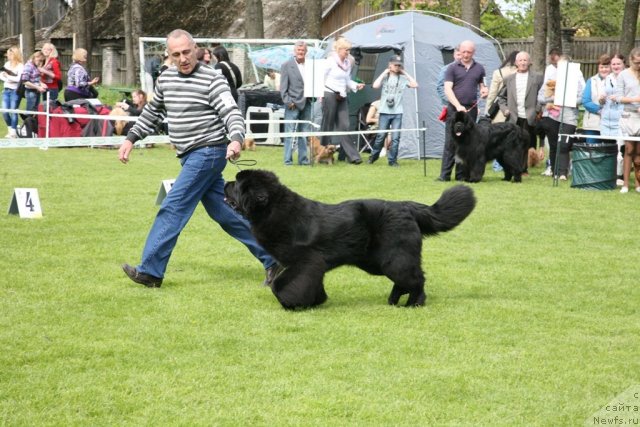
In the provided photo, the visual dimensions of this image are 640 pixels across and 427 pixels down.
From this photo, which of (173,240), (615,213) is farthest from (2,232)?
(615,213)

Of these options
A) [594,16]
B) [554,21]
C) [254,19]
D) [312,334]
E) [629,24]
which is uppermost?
[594,16]

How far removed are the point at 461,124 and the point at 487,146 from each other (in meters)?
0.72

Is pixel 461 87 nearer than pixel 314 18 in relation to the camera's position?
Yes

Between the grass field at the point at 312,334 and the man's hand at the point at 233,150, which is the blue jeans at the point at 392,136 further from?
the man's hand at the point at 233,150

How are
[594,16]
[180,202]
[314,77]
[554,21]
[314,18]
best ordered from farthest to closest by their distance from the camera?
[594,16]
[314,18]
[554,21]
[314,77]
[180,202]

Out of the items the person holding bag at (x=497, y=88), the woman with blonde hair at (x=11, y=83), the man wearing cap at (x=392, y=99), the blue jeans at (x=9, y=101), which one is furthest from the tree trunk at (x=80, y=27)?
the person holding bag at (x=497, y=88)

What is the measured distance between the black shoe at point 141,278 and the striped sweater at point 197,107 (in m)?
0.96

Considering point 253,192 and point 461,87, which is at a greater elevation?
point 461,87

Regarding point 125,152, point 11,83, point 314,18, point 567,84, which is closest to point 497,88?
point 567,84

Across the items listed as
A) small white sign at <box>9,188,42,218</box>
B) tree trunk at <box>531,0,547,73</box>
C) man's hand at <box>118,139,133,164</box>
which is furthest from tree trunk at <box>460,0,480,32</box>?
man's hand at <box>118,139,133,164</box>

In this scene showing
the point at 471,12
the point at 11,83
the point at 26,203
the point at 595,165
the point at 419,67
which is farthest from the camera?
the point at 471,12

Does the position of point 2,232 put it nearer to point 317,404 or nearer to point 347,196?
point 347,196

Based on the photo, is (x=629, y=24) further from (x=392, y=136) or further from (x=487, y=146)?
(x=487, y=146)

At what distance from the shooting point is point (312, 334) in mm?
5816
